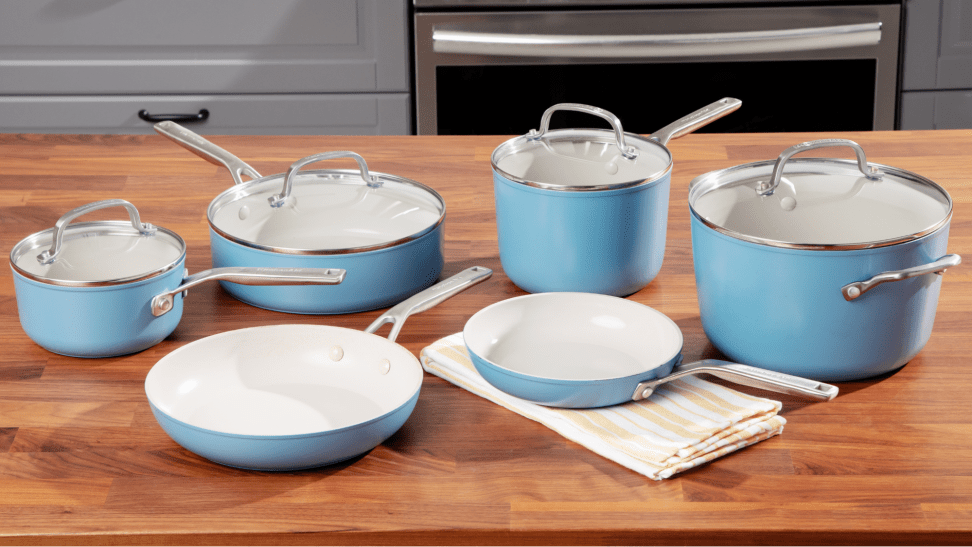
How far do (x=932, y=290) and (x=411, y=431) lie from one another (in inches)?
17.7

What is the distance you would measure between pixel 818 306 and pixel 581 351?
214mm

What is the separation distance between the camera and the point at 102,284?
0.86 metres

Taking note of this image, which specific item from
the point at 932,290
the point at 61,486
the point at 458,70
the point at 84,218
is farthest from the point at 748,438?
the point at 458,70

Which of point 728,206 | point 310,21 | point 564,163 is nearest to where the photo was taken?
point 728,206

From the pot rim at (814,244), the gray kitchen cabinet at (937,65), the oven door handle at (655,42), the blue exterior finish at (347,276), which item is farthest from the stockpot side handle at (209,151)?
the gray kitchen cabinet at (937,65)

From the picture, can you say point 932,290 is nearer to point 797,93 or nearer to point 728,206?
point 728,206

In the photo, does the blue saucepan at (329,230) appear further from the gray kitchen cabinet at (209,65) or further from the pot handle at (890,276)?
the gray kitchen cabinet at (209,65)

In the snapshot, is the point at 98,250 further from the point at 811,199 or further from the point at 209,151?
the point at 811,199

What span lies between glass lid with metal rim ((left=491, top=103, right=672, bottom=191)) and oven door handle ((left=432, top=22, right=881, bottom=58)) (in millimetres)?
1178

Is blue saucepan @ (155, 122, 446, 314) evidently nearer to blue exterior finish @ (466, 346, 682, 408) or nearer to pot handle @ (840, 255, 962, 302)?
blue exterior finish @ (466, 346, 682, 408)

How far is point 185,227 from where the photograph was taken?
1.21 metres

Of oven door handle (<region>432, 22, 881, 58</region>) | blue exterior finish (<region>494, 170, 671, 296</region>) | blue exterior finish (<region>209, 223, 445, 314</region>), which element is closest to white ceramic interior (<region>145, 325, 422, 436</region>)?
blue exterior finish (<region>209, 223, 445, 314</region>)

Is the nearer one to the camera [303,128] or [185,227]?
[185,227]

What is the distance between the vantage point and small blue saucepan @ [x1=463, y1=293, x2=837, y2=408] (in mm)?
783
